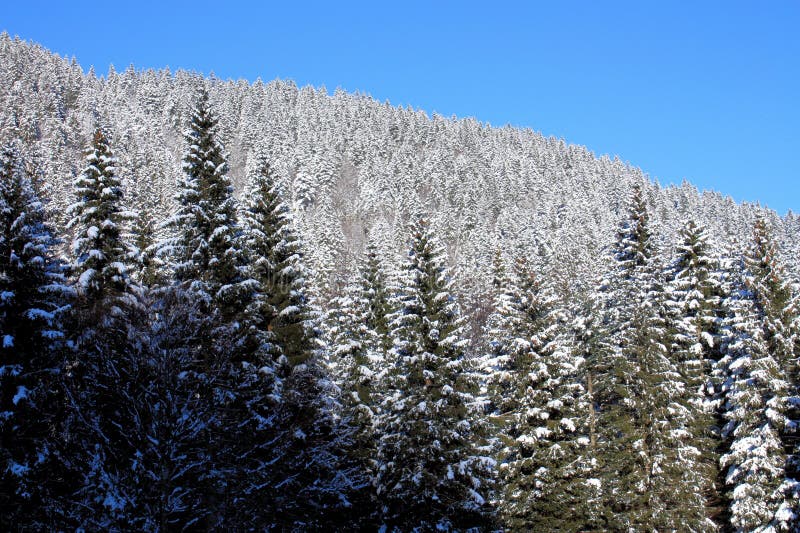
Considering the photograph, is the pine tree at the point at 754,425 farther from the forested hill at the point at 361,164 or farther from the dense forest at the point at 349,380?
the forested hill at the point at 361,164

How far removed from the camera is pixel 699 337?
33.5 metres

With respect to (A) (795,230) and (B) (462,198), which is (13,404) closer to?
(B) (462,198)

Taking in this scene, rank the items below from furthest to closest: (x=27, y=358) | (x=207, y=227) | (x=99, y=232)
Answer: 1. (x=207, y=227)
2. (x=99, y=232)
3. (x=27, y=358)

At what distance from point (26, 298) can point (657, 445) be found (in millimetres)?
26561

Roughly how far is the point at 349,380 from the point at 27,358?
13.9m

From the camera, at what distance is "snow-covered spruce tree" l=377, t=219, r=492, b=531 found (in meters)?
22.9

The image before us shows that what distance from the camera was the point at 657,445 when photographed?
27.0 m

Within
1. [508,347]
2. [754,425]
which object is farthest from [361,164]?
[754,425]

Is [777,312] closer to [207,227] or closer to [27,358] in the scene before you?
[207,227]

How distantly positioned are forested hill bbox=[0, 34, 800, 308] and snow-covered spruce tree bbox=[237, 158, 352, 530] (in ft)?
113

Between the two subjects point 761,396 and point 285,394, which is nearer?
point 285,394

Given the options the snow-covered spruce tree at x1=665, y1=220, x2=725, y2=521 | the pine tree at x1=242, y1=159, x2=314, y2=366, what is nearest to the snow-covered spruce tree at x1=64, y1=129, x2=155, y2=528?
the pine tree at x1=242, y1=159, x2=314, y2=366

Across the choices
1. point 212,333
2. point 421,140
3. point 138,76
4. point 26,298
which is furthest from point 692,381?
point 138,76

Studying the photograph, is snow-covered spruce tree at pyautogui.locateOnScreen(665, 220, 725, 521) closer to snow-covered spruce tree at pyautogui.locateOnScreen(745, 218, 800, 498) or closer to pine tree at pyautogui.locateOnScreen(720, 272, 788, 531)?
pine tree at pyautogui.locateOnScreen(720, 272, 788, 531)
